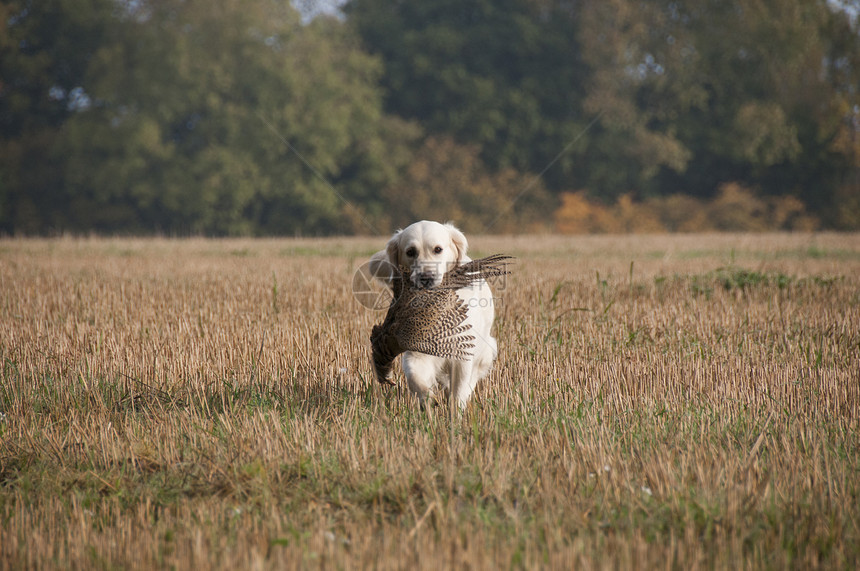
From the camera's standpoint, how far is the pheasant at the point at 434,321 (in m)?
3.55

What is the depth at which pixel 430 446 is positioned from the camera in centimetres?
321

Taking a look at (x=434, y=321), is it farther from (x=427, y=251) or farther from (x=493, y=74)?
(x=493, y=74)

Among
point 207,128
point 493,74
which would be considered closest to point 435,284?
point 207,128

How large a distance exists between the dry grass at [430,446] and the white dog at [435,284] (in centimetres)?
16

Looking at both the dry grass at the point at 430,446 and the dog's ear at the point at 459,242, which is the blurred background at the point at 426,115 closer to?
the dry grass at the point at 430,446

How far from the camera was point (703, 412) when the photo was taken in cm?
371

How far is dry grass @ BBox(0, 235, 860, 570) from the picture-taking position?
2.36 m

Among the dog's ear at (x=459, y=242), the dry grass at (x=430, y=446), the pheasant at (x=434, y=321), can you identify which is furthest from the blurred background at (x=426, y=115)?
the pheasant at (x=434, y=321)

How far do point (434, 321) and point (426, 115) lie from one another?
36021 millimetres

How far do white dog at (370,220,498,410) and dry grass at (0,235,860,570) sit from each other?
0.16 metres

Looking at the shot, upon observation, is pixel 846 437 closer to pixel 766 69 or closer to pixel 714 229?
pixel 714 229

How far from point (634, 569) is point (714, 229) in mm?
35540

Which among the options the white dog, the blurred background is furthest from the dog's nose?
the blurred background

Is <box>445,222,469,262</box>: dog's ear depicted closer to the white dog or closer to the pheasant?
the white dog
